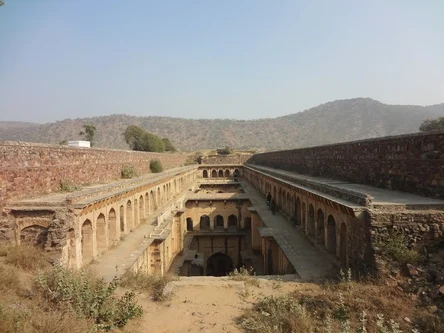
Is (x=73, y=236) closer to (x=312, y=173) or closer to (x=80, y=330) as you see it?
(x=80, y=330)

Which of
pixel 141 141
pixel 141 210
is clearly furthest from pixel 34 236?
pixel 141 141

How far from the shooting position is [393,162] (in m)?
12.2

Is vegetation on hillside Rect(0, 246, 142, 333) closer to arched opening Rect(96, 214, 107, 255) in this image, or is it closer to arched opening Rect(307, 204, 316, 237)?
arched opening Rect(96, 214, 107, 255)

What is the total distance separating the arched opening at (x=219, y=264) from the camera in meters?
27.7

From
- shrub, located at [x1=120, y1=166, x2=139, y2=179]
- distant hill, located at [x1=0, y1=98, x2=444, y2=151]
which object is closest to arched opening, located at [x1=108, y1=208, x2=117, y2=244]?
shrub, located at [x1=120, y1=166, x2=139, y2=179]

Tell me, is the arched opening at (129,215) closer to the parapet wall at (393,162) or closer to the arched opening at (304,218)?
the arched opening at (304,218)

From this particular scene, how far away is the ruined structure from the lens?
9602 mm

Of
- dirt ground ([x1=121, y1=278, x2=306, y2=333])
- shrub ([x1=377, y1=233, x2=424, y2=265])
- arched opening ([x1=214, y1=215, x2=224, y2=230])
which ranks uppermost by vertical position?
shrub ([x1=377, y1=233, x2=424, y2=265])

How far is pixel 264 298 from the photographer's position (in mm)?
9164

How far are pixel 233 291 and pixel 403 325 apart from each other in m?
4.45

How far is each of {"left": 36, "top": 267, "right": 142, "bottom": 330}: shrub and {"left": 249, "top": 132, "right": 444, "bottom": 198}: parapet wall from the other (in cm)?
879

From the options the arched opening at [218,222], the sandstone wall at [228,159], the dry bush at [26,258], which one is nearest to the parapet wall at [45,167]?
the dry bush at [26,258]

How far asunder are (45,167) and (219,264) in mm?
17967

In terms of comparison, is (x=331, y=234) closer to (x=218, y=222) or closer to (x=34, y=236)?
(x=34, y=236)
